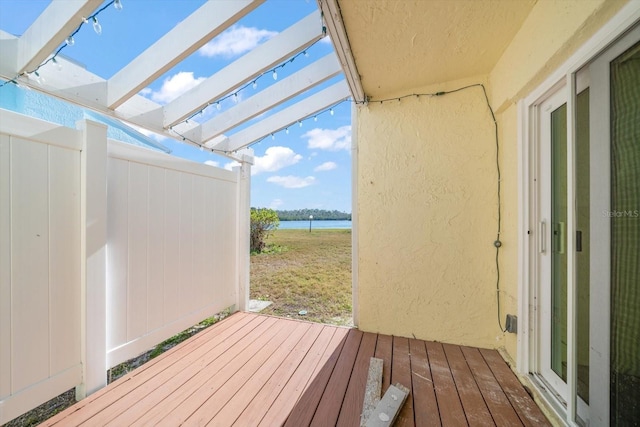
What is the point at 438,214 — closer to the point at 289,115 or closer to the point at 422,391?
the point at 422,391

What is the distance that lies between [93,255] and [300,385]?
1569 millimetres

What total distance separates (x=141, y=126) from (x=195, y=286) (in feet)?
4.87

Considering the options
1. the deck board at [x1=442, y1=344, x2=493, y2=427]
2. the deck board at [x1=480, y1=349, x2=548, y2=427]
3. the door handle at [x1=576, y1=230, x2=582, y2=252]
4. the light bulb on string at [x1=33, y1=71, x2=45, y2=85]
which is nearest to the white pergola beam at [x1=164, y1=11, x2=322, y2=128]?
the light bulb on string at [x1=33, y1=71, x2=45, y2=85]

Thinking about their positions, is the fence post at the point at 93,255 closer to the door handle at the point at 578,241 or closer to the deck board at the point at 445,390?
the deck board at the point at 445,390

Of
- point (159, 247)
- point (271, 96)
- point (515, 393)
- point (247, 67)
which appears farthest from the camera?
point (271, 96)

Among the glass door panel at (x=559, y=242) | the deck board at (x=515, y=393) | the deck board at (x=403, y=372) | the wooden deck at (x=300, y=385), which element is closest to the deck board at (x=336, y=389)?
the wooden deck at (x=300, y=385)

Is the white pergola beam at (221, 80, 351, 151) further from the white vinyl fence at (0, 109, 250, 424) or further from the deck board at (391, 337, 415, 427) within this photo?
the deck board at (391, 337, 415, 427)

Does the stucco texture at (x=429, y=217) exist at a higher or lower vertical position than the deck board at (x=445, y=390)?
higher

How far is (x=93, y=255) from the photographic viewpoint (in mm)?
1530

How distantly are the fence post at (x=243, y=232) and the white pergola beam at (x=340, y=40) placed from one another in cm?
158

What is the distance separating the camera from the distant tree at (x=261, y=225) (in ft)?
20.2

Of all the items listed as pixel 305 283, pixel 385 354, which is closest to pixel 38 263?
pixel 385 354

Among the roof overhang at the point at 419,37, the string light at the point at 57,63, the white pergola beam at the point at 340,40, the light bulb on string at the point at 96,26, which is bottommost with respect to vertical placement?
the string light at the point at 57,63

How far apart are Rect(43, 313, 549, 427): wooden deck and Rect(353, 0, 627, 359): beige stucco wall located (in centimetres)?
26
